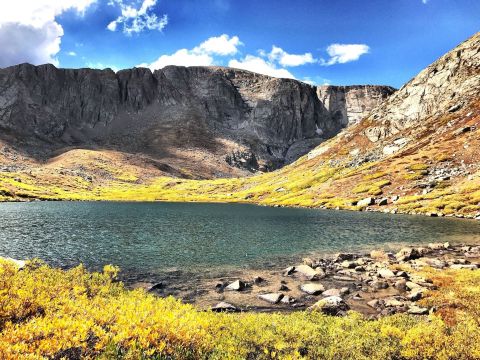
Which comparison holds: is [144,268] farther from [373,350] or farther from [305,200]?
[305,200]

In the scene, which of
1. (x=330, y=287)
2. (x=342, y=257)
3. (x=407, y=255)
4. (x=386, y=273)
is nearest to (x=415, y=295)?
(x=330, y=287)

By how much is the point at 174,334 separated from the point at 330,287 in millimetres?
23945

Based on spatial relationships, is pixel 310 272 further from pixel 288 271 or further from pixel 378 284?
pixel 378 284

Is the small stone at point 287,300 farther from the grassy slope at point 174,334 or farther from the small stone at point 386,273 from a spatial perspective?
the small stone at point 386,273

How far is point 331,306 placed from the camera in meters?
26.1

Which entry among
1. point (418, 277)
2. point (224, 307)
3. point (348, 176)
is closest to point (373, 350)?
point (224, 307)

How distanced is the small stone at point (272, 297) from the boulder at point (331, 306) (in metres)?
3.37

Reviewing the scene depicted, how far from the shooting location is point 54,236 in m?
63.3

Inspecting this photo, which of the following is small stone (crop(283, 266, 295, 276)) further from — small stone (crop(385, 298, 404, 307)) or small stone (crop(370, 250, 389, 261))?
small stone (crop(370, 250, 389, 261))

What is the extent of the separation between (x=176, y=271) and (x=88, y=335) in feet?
91.3

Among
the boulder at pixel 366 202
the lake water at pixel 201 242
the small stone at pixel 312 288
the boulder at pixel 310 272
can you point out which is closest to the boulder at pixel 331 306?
the small stone at pixel 312 288

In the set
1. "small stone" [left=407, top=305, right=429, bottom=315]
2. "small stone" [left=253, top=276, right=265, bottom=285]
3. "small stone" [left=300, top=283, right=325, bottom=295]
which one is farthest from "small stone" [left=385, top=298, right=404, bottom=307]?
"small stone" [left=253, top=276, right=265, bottom=285]

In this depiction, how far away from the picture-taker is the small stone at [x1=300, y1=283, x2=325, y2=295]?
104 ft

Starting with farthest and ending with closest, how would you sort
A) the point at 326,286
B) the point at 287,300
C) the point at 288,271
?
the point at 288,271 → the point at 326,286 → the point at 287,300
